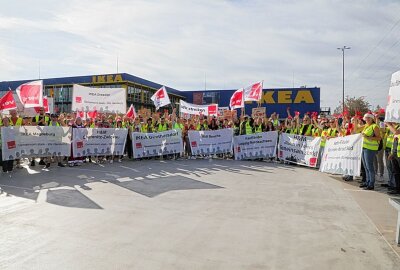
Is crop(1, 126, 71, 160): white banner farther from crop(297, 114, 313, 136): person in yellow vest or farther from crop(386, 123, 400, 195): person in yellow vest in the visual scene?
crop(386, 123, 400, 195): person in yellow vest

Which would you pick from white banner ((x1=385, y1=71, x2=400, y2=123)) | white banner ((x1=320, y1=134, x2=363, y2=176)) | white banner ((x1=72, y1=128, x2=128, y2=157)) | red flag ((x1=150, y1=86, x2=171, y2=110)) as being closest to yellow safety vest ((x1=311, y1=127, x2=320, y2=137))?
white banner ((x1=320, y1=134, x2=363, y2=176))

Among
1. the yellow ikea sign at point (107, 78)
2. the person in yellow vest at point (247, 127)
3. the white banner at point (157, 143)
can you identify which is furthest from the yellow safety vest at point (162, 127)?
A: the yellow ikea sign at point (107, 78)

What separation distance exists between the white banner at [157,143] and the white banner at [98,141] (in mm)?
582

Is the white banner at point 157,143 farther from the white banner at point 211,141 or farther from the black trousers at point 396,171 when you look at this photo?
the black trousers at point 396,171

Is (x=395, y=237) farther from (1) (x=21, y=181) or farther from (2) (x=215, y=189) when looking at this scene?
(1) (x=21, y=181)

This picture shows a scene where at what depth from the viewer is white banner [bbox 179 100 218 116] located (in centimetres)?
1972

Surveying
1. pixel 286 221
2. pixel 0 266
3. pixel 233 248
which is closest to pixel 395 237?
pixel 286 221

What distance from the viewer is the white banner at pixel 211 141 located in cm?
1579

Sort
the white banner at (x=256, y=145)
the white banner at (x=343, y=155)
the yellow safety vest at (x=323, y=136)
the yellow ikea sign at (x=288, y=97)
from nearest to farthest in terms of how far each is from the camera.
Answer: the white banner at (x=343, y=155) < the yellow safety vest at (x=323, y=136) < the white banner at (x=256, y=145) < the yellow ikea sign at (x=288, y=97)

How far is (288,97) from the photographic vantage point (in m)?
52.8

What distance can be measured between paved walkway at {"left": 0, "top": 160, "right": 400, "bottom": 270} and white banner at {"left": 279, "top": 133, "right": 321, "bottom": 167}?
331cm

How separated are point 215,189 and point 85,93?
895cm

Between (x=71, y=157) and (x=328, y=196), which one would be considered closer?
(x=328, y=196)

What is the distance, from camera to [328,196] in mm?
7914
